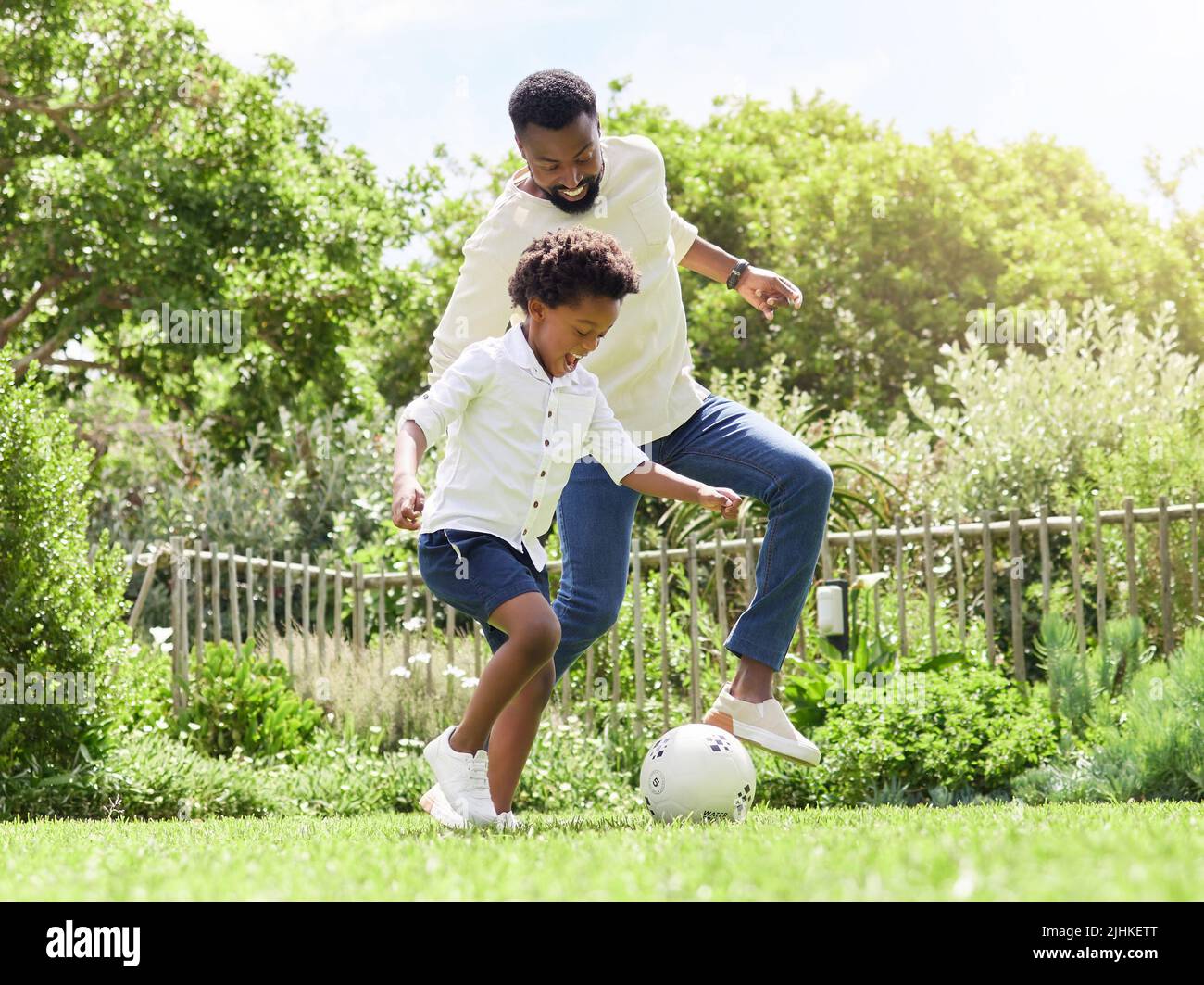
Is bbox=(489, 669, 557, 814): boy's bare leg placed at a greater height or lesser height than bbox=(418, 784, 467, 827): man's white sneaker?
greater

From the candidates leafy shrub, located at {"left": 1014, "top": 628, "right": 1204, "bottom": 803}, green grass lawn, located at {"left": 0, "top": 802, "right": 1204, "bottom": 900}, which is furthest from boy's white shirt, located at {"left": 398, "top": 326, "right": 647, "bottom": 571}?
leafy shrub, located at {"left": 1014, "top": 628, "right": 1204, "bottom": 803}

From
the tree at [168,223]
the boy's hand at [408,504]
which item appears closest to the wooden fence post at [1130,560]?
the boy's hand at [408,504]

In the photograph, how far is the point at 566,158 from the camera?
4.24 metres

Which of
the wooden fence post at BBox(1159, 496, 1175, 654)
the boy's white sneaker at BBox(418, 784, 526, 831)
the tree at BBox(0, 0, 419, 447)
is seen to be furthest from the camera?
the tree at BBox(0, 0, 419, 447)

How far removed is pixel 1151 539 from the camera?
7211mm

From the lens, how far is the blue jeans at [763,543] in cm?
423

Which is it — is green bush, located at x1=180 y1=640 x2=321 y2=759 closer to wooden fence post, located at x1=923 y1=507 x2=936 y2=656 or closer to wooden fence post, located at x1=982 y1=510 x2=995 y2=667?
wooden fence post, located at x1=923 y1=507 x2=936 y2=656

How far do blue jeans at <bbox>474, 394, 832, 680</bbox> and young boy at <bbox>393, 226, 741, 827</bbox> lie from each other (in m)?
0.20

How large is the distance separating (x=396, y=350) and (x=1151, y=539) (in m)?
14.8

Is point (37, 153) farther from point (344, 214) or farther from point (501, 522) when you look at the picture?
point (501, 522)

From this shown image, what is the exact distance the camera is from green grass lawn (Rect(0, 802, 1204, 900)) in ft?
5.75

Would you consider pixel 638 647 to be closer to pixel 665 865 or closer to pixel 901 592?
pixel 901 592

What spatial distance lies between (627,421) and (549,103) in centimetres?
107

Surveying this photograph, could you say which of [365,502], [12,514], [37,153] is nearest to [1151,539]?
[12,514]
